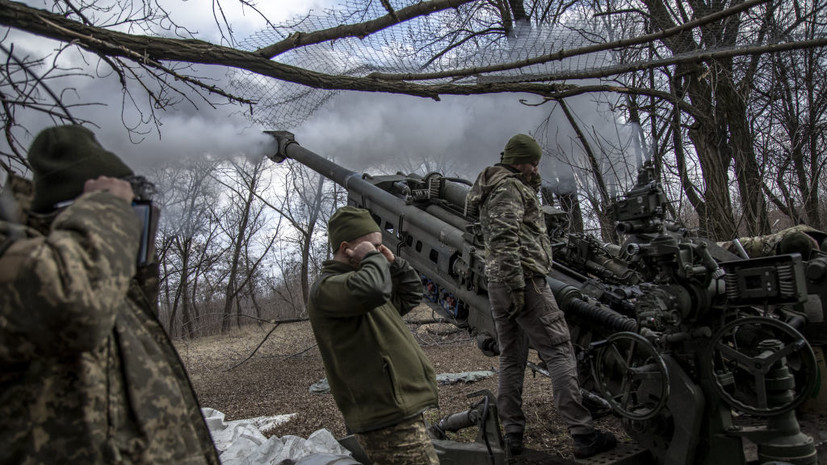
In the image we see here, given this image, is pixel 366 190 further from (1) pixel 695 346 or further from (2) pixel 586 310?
(1) pixel 695 346

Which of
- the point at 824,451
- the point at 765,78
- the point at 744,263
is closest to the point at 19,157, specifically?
the point at 744,263

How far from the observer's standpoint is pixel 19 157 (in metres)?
2.58

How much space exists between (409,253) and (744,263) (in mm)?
4273

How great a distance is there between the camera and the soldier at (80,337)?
4.22ft

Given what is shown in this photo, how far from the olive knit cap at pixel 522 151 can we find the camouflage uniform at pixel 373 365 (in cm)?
225

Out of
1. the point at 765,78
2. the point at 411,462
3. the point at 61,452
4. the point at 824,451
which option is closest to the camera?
the point at 61,452

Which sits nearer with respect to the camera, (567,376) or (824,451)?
(824,451)

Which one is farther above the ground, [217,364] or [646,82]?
[646,82]

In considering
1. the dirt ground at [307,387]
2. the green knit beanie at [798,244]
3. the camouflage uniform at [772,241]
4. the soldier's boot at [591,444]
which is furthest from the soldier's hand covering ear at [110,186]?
the green knit beanie at [798,244]

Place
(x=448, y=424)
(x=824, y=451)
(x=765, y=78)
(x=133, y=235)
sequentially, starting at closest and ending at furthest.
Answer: (x=133, y=235) → (x=824, y=451) → (x=448, y=424) → (x=765, y=78)

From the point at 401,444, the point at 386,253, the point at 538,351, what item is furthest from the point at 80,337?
the point at 538,351

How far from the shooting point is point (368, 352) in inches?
101

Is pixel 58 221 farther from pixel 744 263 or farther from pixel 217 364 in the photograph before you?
pixel 217 364

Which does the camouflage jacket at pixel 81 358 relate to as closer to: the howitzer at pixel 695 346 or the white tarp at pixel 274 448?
the white tarp at pixel 274 448
